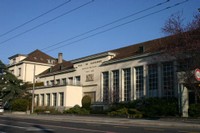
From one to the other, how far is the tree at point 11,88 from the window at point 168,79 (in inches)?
1149

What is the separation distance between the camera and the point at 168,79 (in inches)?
1442

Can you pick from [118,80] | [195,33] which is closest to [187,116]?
[195,33]

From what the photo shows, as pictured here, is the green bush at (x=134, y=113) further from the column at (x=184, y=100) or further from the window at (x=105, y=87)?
the window at (x=105, y=87)

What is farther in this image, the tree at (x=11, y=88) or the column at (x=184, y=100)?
the tree at (x=11, y=88)

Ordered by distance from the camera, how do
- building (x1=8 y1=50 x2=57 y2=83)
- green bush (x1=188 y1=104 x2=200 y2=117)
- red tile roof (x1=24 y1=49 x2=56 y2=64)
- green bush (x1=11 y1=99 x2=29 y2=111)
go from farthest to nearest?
red tile roof (x1=24 y1=49 x2=56 y2=64), building (x1=8 y1=50 x2=57 y2=83), green bush (x1=11 y1=99 x2=29 y2=111), green bush (x1=188 y1=104 x2=200 y2=117)

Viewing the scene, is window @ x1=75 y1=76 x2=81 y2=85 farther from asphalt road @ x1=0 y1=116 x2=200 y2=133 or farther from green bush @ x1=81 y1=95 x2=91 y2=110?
asphalt road @ x1=0 y1=116 x2=200 y2=133

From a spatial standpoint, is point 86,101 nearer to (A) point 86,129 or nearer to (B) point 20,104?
(B) point 20,104

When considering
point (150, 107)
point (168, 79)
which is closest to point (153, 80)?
point (168, 79)

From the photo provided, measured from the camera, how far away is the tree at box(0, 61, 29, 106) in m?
55.8

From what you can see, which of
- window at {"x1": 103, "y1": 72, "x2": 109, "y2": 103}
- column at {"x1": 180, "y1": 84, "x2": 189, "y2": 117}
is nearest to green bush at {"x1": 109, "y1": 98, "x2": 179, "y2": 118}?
column at {"x1": 180, "y1": 84, "x2": 189, "y2": 117}

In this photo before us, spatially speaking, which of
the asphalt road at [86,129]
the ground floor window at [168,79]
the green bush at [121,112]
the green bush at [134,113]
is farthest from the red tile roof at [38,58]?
the asphalt road at [86,129]

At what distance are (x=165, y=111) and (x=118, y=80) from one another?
13245mm

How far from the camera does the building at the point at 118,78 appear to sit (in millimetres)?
36406

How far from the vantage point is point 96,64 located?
48.0 metres
